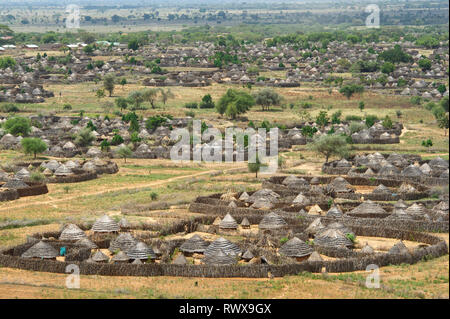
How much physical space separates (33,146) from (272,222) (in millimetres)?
31348

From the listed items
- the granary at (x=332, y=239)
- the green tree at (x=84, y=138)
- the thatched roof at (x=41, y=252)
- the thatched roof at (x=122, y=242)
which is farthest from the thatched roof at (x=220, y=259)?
the green tree at (x=84, y=138)

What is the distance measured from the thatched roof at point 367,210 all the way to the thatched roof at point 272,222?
4.17 m

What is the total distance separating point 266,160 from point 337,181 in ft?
44.8

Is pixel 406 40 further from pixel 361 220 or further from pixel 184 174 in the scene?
pixel 361 220

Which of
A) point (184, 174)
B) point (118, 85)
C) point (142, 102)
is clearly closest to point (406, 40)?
point (118, 85)

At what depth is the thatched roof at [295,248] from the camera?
130 ft

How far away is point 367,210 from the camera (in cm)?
4841

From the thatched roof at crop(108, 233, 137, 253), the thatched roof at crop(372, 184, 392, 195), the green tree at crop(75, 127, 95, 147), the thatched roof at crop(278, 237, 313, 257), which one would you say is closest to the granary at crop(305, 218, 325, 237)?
the thatched roof at crop(278, 237, 313, 257)

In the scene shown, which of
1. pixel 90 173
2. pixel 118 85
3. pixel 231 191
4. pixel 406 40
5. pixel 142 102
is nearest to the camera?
pixel 231 191

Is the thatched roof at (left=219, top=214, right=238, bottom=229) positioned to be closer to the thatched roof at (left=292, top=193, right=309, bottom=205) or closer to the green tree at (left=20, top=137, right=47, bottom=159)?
the thatched roof at (left=292, top=193, right=309, bottom=205)

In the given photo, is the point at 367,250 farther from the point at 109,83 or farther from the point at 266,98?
the point at 109,83

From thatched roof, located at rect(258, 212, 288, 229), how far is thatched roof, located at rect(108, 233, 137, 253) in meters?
7.57

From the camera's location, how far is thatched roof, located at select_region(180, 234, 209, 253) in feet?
133
